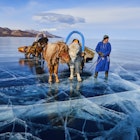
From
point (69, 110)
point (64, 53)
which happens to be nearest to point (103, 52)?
point (64, 53)

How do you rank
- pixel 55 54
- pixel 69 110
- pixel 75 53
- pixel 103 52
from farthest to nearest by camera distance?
pixel 103 52 → pixel 75 53 → pixel 55 54 → pixel 69 110

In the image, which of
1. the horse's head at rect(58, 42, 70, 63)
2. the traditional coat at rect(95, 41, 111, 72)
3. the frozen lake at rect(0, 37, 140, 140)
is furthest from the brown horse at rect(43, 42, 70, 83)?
the traditional coat at rect(95, 41, 111, 72)

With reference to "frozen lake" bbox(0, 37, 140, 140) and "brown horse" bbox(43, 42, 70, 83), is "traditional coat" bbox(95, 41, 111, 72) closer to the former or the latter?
"frozen lake" bbox(0, 37, 140, 140)

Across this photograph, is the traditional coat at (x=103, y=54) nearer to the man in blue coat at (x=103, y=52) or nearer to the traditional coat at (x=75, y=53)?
the man in blue coat at (x=103, y=52)

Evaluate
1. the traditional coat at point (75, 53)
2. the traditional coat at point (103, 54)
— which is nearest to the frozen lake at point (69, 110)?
the traditional coat at point (75, 53)

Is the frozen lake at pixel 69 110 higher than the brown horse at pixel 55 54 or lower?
lower

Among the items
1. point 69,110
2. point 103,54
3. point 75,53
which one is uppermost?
point 75,53

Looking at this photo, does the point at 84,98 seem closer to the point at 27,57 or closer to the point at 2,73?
the point at 2,73

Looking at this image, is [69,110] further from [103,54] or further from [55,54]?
[103,54]

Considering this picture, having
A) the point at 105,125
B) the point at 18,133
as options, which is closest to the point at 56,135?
the point at 18,133

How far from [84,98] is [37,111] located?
167 centimetres

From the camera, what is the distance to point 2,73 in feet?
39.0

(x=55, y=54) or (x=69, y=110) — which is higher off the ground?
(x=55, y=54)

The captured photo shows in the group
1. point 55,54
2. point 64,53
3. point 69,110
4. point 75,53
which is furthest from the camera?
point 75,53
